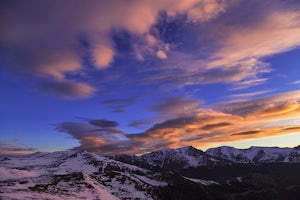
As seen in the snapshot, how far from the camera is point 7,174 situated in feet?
389

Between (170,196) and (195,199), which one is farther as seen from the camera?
(195,199)

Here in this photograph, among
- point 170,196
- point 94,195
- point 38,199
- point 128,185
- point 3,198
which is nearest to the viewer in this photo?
point 3,198

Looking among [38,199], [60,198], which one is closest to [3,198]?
[38,199]

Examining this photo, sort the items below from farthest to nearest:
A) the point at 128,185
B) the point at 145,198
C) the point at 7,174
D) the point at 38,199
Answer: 1. the point at 128,185
2. the point at 145,198
3. the point at 7,174
4. the point at 38,199

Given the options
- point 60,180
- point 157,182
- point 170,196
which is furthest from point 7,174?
point 157,182

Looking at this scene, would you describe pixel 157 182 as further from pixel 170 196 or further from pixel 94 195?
pixel 94 195

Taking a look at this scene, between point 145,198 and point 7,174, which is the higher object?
point 7,174

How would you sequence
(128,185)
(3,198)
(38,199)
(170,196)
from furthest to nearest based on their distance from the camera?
(170,196) → (128,185) → (38,199) → (3,198)

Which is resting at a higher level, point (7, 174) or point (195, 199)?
point (7, 174)

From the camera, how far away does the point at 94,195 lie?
352 ft

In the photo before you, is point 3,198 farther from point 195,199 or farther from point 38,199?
point 195,199

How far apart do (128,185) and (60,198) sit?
7486cm

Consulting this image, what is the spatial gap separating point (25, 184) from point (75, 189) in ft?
55.3

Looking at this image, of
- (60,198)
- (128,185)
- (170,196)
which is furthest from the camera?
(170,196)
